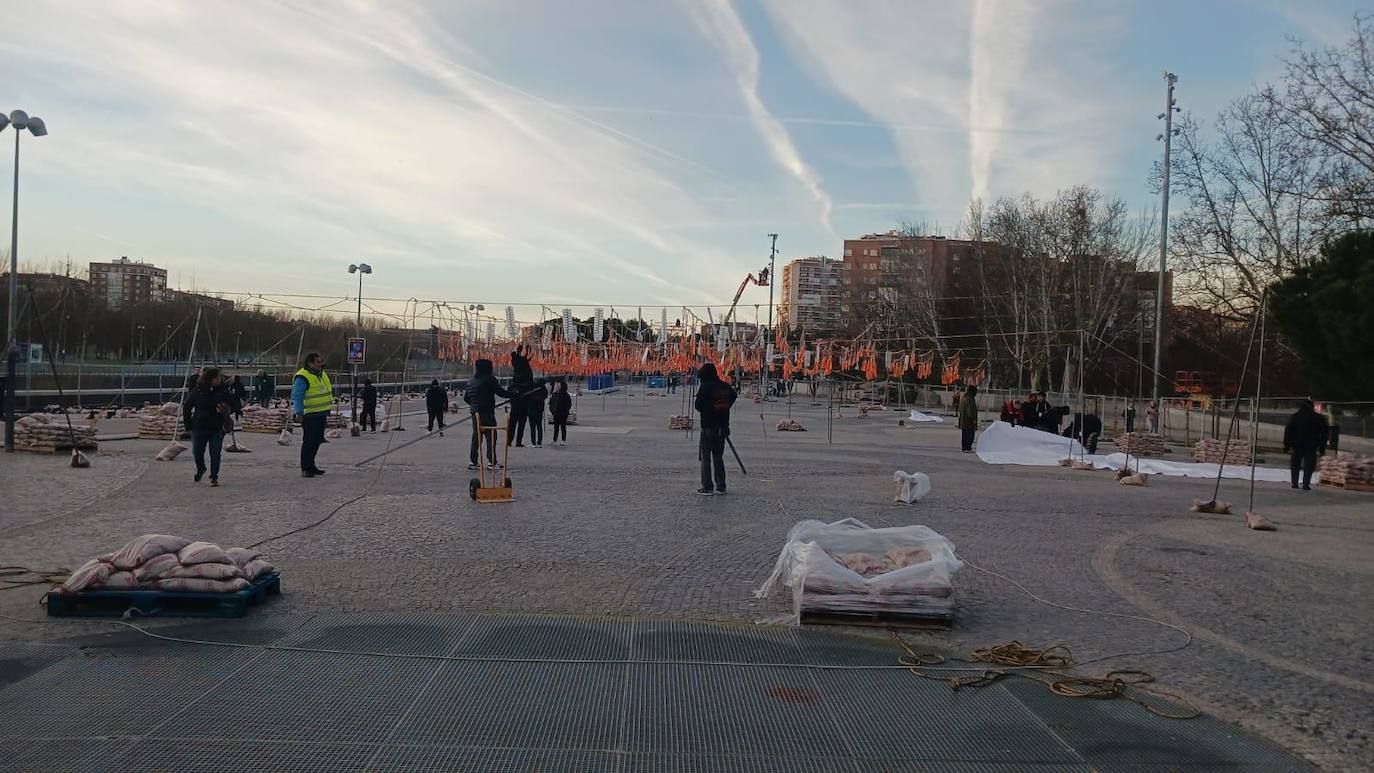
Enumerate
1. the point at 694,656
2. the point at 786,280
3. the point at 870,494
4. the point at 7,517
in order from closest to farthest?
the point at 694,656 → the point at 7,517 → the point at 870,494 → the point at 786,280

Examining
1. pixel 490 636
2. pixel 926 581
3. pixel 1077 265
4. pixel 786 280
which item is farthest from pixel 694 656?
pixel 786 280

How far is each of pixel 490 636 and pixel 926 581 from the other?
9.94 ft

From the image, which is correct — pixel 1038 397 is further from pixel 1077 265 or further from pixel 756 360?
pixel 756 360

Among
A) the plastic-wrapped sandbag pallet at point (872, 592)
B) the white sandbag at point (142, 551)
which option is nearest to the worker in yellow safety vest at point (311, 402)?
the white sandbag at point (142, 551)

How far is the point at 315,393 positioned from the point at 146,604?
8320 mm

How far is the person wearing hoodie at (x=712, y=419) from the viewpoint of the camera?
13781 millimetres

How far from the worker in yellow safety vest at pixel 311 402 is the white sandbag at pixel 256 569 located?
7420 millimetres

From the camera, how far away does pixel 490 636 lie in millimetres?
6156

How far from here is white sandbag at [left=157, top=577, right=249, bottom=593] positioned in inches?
255

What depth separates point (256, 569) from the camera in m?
6.95

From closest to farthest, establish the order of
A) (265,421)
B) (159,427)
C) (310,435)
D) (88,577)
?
(88,577), (310,435), (159,427), (265,421)

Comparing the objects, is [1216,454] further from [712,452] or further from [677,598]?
[677,598]

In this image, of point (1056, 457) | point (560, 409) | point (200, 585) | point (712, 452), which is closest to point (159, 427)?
point (560, 409)

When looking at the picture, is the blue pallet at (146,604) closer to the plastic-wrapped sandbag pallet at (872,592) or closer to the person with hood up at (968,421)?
the plastic-wrapped sandbag pallet at (872,592)
